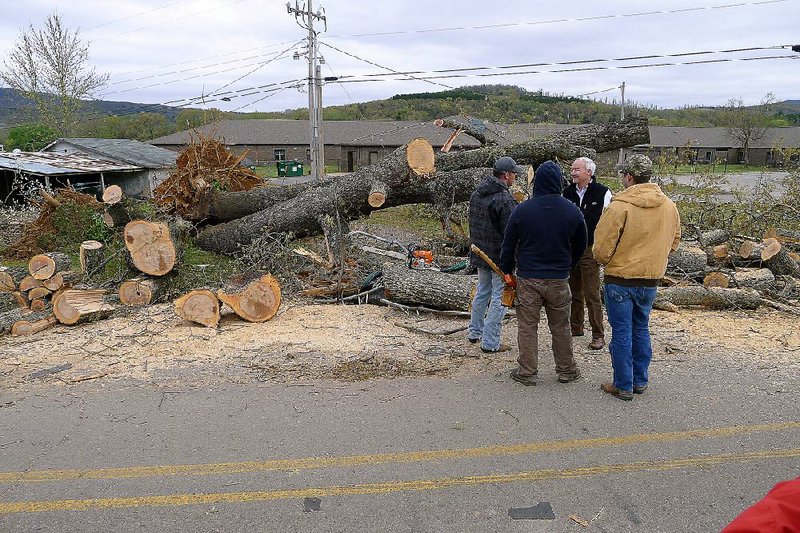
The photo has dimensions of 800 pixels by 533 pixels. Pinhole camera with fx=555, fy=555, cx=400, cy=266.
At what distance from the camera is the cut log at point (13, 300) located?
7.49 metres

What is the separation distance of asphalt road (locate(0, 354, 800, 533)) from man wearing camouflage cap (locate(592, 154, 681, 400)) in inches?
15.9

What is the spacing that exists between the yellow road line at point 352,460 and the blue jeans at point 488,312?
1.63 m

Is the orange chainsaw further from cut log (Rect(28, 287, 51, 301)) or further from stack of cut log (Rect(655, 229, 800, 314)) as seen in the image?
cut log (Rect(28, 287, 51, 301))

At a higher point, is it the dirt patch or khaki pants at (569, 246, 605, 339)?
khaki pants at (569, 246, 605, 339)

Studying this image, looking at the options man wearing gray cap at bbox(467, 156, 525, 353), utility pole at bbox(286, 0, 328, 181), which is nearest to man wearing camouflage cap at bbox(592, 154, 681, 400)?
man wearing gray cap at bbox(467, 156, 525, 353)

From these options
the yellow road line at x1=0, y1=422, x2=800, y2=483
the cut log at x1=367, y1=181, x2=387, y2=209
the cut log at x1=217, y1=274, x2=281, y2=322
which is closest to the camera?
the yellow road line at x1=0, y1=422, x2=800, y2=483

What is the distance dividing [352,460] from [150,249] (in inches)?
204

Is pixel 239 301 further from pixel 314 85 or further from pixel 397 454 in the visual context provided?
pixel 314 85

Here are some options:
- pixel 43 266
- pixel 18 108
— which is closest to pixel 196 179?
pixel 43 266

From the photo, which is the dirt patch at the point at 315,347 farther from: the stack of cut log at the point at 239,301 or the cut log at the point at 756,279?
the cut log at the point at 756,279

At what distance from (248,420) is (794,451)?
12.4ft

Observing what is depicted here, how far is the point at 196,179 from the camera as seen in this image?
37.7 feet

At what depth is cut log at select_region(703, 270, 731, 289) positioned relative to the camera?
7.52 meters

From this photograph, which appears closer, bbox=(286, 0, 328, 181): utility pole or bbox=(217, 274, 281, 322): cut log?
bbox=(217, 274, 281, 322): cut log
